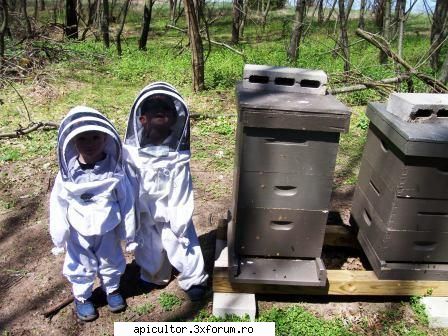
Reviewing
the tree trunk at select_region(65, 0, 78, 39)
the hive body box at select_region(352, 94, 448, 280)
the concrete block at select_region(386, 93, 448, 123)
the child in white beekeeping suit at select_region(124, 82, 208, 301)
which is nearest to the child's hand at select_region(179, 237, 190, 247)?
the child in white beekeeping suit at select_region(124, 82, 208, 301)

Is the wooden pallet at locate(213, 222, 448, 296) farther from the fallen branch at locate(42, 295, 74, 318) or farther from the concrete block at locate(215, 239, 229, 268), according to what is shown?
the fallen branch at locate(42, 295, 74, 318)

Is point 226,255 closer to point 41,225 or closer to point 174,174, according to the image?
point 174,174

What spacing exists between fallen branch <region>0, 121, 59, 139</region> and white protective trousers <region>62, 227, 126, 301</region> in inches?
138

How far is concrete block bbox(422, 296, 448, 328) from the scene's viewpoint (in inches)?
106

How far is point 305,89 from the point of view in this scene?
270 centimetres

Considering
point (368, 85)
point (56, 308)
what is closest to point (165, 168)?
point (56, 308)

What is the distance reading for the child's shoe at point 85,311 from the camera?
8.92 ft

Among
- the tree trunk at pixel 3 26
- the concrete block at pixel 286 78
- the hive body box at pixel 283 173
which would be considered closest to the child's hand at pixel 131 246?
the hive body box at pixel 283 173

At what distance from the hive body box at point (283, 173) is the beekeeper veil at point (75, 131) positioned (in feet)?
2.43

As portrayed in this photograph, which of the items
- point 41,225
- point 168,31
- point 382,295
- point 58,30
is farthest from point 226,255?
point 168,31

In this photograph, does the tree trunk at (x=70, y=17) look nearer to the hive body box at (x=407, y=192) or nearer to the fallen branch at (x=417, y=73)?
the fallen branch at (x=417, y=73)

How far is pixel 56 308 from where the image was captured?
2807 mm

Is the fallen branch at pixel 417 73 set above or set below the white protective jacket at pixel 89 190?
above

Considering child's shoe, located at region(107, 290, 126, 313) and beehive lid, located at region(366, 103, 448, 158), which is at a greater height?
beehive lid, located at region(366, 103, 448, 158)
